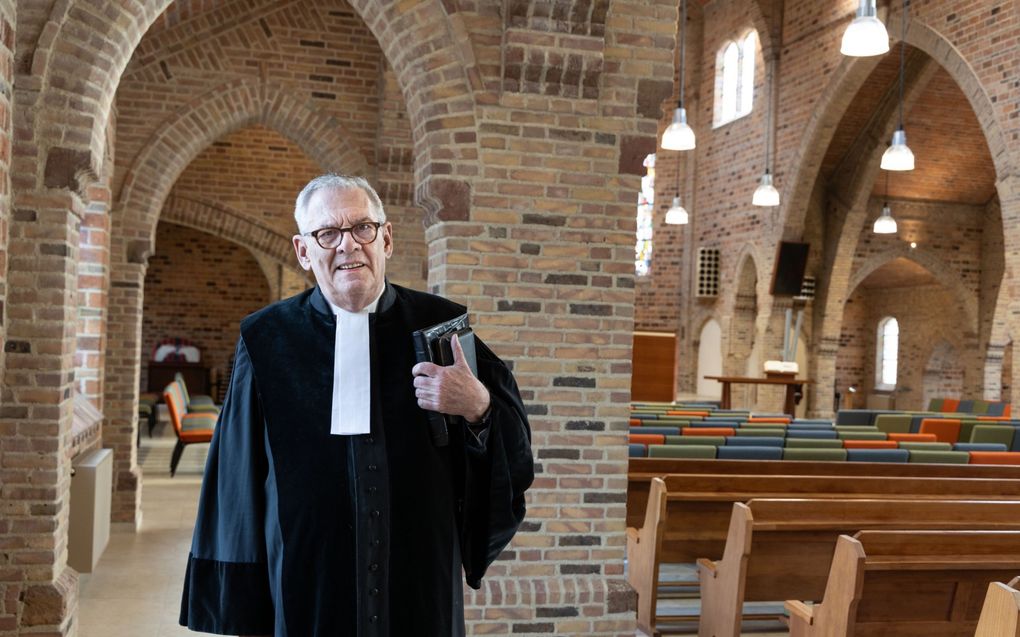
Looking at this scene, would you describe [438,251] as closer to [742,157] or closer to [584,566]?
[584,566]

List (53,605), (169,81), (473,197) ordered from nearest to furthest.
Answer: (53,605) < (473,197) < (169,81)

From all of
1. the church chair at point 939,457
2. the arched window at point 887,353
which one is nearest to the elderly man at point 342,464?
the church chair at point 939,457

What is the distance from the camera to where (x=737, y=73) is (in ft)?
65.8

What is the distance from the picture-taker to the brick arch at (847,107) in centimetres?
1273

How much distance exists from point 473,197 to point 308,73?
5.62m

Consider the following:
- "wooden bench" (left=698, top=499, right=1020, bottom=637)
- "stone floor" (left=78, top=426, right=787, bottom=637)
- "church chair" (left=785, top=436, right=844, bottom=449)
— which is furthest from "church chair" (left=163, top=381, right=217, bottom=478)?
"wooden bench" (left=698, top=499, right=1020, bottom=637)

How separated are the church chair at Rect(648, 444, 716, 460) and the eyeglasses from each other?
4995mm

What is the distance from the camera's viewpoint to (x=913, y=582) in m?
3.99

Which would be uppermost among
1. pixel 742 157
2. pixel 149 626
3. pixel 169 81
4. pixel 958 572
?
pixel 742 157

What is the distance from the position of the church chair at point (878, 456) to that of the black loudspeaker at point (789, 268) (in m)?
10.7

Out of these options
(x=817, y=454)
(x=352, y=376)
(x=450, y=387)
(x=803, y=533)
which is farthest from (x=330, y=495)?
(x=817, y=454)

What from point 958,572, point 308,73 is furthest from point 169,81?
point 958,572

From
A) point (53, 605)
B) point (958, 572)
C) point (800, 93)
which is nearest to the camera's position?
point (958, 572)

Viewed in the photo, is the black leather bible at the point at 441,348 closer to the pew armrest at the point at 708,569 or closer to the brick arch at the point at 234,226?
the pew armrest at the point at 708,569
